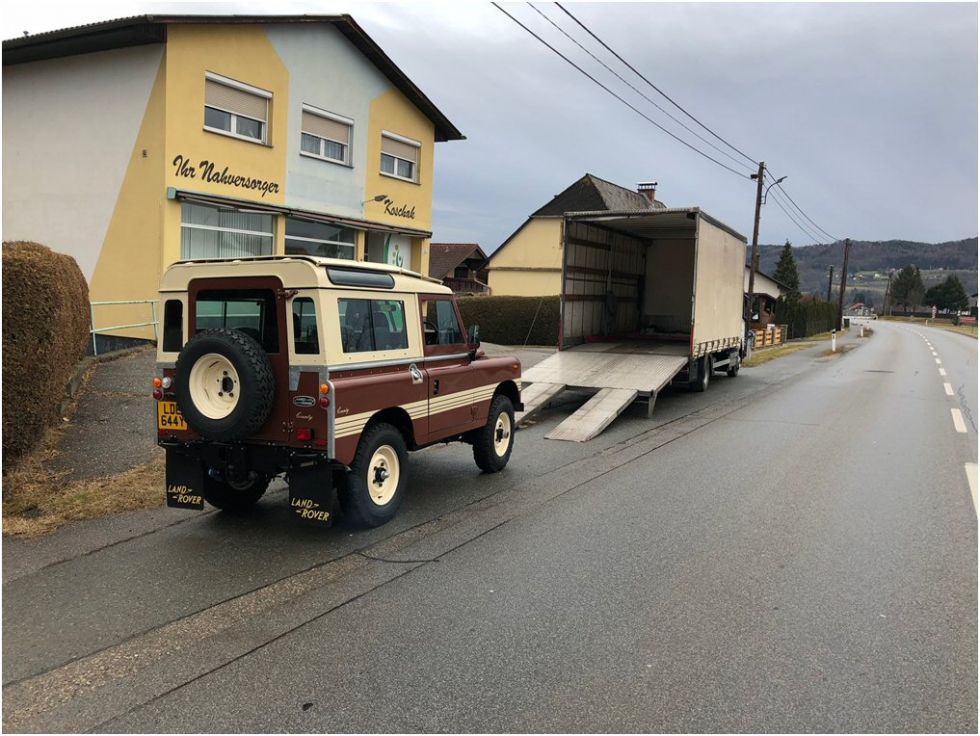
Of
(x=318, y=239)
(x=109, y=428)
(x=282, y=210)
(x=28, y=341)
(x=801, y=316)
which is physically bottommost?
(x=109, y=428)

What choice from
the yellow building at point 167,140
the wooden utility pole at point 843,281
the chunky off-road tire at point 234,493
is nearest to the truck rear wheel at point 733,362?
the yellow building at point 167,140

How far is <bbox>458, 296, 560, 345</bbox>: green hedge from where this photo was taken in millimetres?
31031

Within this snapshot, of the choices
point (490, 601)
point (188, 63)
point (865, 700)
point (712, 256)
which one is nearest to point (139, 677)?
point (490, 601)

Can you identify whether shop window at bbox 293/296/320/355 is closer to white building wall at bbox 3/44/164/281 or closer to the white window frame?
white building wall at bbox 3/44/164/281

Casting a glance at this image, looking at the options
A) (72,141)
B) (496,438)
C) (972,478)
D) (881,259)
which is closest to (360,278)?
(496,438)

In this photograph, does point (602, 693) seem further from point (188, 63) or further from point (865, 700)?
point (188, 63)

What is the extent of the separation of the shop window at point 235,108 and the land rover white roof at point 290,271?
39.9ft

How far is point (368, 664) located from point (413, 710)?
51 centimetres

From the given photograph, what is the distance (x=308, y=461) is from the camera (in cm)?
552

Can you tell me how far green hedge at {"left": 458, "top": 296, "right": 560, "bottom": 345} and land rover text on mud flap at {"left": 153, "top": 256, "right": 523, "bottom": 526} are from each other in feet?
80.5

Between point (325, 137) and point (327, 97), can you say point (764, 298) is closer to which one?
point (325, 137)

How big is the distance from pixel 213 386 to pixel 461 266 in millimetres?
50201

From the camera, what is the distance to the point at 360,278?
6.02 metres

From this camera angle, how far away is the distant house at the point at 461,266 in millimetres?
52531
